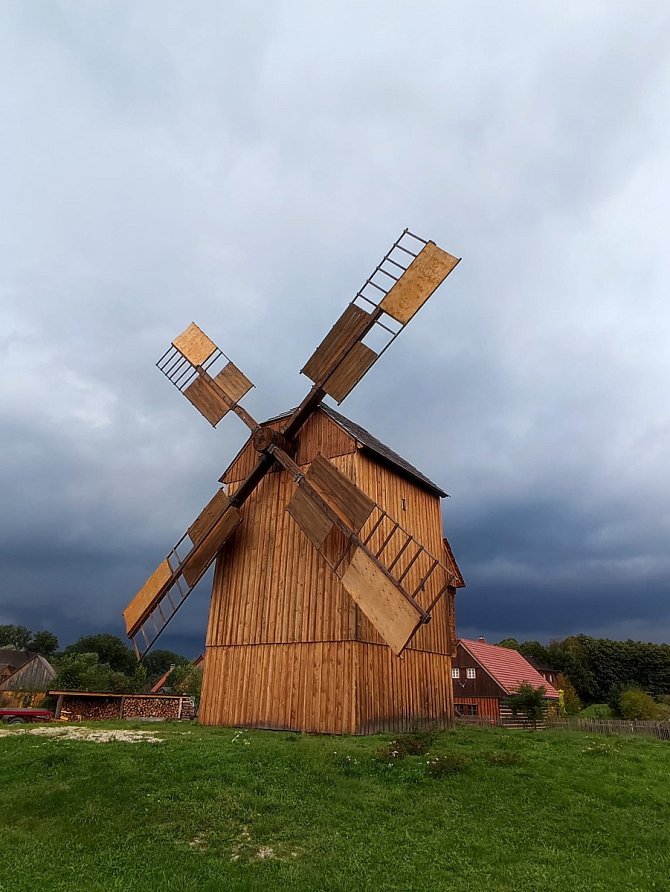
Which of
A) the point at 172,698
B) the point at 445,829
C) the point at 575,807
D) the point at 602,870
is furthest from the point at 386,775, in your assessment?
the point at 172,698

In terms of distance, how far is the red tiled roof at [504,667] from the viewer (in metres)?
35.8

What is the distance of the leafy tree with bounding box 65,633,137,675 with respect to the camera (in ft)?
257

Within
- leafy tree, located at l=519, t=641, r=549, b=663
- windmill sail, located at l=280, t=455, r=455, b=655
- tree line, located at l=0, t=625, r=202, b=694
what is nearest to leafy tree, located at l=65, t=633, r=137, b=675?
tree line, located at l=0, t=625, r=202, b=694

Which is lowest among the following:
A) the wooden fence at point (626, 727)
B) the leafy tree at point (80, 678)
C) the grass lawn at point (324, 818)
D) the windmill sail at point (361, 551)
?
the grass lawn at point (324, 818)

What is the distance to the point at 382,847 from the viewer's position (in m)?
7.56

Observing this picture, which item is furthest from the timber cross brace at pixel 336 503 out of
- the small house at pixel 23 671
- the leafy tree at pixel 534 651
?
the leafy tree at pixel 534 651

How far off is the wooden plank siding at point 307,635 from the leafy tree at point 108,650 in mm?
68909

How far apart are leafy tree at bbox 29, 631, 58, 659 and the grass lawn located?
91980 mm

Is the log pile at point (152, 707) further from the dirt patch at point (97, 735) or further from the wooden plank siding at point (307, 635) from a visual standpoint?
the dirt patch at point (97, 735)

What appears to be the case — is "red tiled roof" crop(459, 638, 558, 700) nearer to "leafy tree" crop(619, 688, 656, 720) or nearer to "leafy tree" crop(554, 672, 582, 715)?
"leafy tree" crop(619, 688, 656, 720)

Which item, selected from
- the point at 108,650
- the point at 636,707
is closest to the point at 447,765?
the point at 636,707

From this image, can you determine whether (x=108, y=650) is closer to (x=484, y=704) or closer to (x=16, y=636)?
(x=16, y=636)

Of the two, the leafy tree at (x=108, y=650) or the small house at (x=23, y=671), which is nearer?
the small house at (x=23, y=671)

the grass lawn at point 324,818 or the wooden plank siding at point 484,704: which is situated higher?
the wooden plank siding at point 484,704
